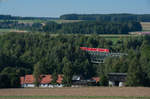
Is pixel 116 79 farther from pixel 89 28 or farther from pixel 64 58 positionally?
pixel 89 28

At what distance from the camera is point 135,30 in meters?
114

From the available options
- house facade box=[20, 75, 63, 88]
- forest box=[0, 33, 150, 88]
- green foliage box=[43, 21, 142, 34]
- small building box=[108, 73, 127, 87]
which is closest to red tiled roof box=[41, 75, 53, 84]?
house facade box=[20, 75, 63, 88]

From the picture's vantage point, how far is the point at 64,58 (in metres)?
60.3

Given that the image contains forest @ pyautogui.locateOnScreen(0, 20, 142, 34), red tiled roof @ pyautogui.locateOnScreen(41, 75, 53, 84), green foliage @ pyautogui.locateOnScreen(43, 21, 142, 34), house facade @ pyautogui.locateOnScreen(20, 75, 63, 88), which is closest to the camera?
house facade @ pyautogui.locateOnScreen(20, 75, 63, 88)

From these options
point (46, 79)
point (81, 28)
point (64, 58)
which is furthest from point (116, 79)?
point (81, 28)

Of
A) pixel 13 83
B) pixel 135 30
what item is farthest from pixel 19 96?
pixel 135 30

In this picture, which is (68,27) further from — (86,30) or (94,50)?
(94,50)

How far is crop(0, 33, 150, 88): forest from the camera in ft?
123

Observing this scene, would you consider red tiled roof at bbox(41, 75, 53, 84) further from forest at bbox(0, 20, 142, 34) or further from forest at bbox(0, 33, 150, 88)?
forest at bbox(0, 20, 142, 34)

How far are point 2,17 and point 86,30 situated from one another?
2449 centimetres

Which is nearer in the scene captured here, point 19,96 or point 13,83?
point 19,96

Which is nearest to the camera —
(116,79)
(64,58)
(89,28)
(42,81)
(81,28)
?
Answer: (116,79)

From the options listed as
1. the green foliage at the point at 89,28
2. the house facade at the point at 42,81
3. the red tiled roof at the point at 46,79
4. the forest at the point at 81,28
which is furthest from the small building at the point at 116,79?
the green foliage at the point at 89,28

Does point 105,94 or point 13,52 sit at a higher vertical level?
point 105,94
